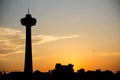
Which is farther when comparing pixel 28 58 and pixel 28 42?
pixel 28 42

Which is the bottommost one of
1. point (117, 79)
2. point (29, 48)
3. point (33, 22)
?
point (117, 79)

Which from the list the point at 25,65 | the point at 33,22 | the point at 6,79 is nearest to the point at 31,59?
the point at 25,65

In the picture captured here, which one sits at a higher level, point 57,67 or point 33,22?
point 33,22

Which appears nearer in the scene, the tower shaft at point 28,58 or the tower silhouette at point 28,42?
the tower shaft at point 28,58

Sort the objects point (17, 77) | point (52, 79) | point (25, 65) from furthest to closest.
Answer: point (52, 79) → point (17, 77) → point (25, 65)

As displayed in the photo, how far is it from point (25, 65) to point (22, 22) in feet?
73.8

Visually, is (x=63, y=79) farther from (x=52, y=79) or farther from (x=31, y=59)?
(x=31, y=59)

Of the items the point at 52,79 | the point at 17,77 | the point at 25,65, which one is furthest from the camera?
the point at 52,79

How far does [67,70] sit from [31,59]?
230ft

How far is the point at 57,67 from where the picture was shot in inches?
7096

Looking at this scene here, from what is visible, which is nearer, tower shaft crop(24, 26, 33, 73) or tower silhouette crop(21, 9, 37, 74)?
tower shaft crop(24, 26, 33, 73)

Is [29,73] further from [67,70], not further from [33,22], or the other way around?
[67,70]

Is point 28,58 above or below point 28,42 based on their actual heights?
below

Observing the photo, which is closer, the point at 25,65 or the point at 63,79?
the point at 25,65
